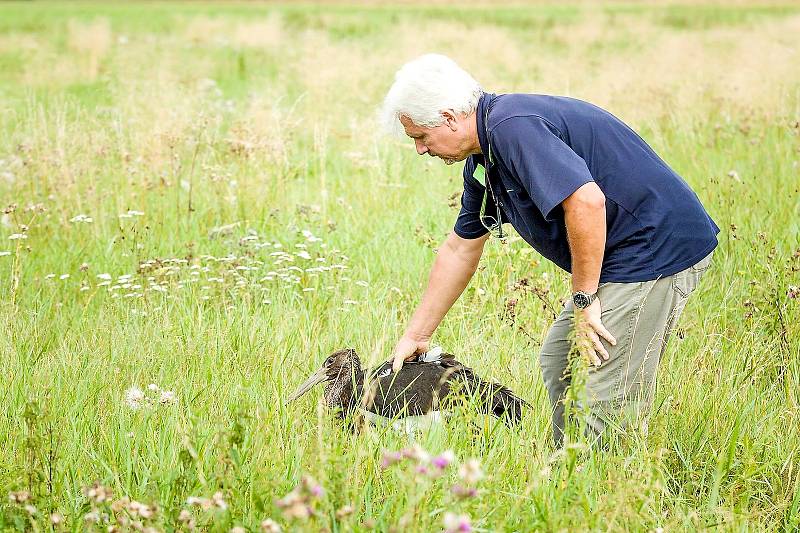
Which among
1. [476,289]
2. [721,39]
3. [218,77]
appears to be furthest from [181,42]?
[476,289]

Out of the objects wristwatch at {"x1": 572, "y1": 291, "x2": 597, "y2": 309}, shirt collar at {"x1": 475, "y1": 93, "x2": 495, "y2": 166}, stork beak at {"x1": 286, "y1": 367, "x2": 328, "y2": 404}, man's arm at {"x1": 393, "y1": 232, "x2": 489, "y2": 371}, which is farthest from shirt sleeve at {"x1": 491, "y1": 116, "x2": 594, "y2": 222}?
stork beak at {"x1": 286, "y1": 367, "x2": 328, "y2": 404}

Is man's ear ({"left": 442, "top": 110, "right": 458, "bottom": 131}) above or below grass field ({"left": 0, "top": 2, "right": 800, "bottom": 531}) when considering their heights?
above

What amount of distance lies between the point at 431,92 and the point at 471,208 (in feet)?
2.28

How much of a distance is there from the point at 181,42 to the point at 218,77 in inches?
224

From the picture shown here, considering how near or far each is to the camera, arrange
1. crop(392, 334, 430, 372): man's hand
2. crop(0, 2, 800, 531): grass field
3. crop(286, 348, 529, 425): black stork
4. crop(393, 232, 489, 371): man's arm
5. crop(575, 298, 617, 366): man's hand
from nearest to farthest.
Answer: crop(0, 2, 800, 531): grass field → crop(575, 298, 617, 366): man's hand → crop(286, 348, 529, 425): black stork → crop(392, 334, 430, 372): man's hand → crop(393, 232, 489, 371): man's arm

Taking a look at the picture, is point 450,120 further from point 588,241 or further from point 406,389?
point 406,389

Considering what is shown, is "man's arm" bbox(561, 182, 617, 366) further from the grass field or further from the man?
the grass field

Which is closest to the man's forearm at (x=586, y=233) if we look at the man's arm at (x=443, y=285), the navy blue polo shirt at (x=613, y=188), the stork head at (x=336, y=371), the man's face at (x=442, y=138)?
the navy blue polo shirt at (x=613, y=188)

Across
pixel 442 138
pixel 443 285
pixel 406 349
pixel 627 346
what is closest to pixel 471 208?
pixel 443 285

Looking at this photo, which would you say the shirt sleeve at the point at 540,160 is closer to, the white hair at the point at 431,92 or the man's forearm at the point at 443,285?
the white hair at the point at 431,92

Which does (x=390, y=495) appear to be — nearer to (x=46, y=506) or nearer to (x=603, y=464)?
(x=603, y=464)

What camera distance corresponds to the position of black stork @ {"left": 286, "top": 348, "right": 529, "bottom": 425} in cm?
329

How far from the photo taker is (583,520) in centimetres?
256

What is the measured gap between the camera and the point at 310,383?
344 cm
